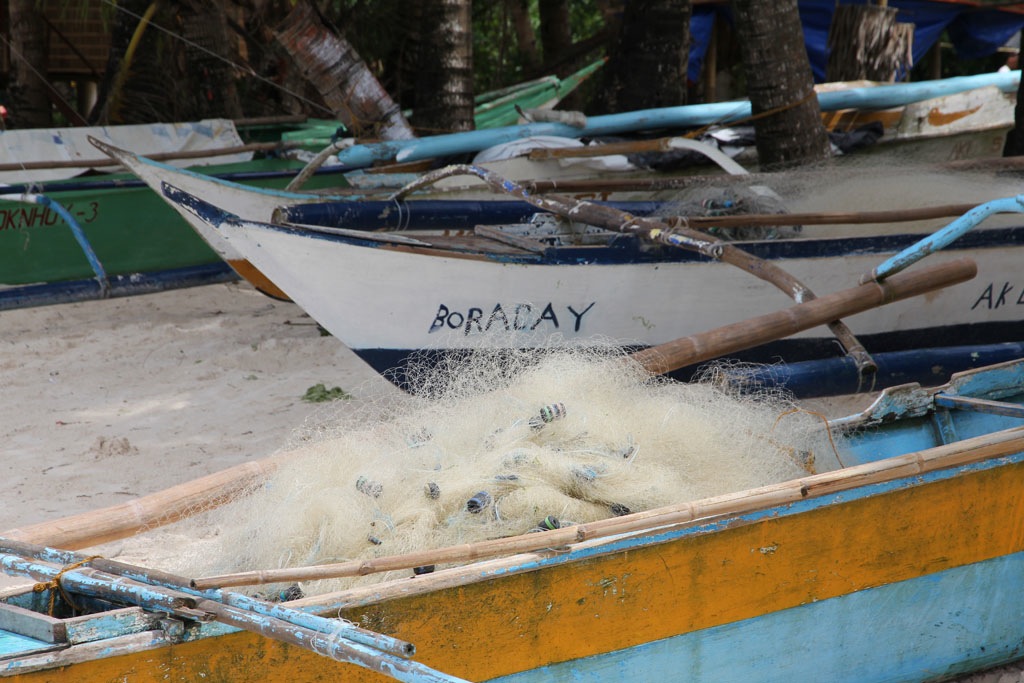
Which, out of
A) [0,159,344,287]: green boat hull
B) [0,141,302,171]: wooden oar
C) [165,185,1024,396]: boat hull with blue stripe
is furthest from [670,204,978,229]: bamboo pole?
[0,141,302,171]: wooden oar

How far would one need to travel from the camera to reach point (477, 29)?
1642 centimetres

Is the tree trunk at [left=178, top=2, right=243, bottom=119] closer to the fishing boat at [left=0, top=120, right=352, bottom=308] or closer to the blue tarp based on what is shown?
the fishing boat at [left=0, top=120, right=352, bottom=308]

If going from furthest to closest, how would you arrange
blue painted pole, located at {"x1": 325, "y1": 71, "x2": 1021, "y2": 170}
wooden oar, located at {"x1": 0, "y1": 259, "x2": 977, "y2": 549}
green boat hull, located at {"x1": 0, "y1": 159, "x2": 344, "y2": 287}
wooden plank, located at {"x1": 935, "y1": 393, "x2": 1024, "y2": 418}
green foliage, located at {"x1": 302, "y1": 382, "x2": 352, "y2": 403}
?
green boat hull, located at {"x1": 0, "y1": 159, "x2": 344, "y2": 287}
blue painted pole, located at {"x1": 325, "y1": 71, "x2": 1021, "y2": 170}
green foliage, located at {"x1": 302, "y1": 382, "x2": 352, "y2": 403}
wooden plank, located at {"x1": 935, "y1": 393, "x2": 1024, "y2": 418}
wooden oar, located at {"x1": 0, "y1": 259, "x2": 977, "y2": 549}

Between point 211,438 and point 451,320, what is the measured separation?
1.42m

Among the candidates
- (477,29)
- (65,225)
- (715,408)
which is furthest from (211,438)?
(477,29)

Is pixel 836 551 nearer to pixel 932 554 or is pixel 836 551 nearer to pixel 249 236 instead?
pixel 932 554

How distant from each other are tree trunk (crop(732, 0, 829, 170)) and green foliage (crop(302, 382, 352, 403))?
3.43 metres

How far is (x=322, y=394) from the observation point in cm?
568

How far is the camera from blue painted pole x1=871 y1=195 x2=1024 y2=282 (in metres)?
3.54

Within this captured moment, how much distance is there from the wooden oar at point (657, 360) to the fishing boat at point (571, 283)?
0.74 feet

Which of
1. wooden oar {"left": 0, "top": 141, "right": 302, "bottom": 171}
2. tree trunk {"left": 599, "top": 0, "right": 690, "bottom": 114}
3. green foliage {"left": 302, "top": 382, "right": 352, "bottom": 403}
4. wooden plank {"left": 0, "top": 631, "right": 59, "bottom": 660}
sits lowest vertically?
green foliage {"left": 302, "top": 382, "right": 352, "bottom": 403}

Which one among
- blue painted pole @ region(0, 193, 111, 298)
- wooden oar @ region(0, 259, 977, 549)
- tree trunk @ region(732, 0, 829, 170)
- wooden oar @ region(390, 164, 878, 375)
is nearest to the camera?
wooden oar @ region(0, 259, 977, 549)

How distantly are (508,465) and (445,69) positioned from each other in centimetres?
583

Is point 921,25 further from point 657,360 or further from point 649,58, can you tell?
point 657,360
